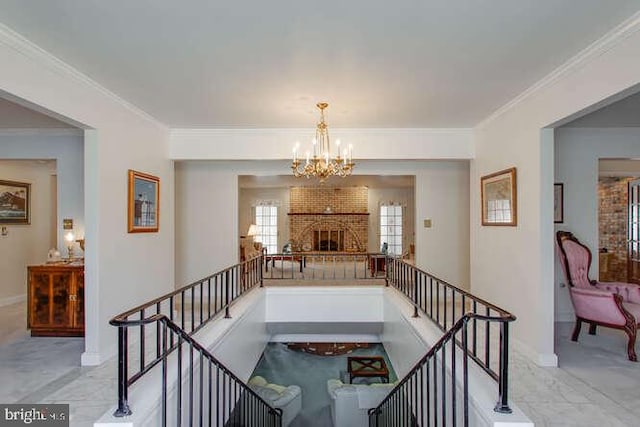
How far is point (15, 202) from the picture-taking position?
612cm

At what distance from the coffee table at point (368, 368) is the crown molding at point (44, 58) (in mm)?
5121

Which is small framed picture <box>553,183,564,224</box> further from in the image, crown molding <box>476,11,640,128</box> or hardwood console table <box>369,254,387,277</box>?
hardwood console table <box>369,254,387,277</box>

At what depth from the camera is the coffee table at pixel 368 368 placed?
19.4ft

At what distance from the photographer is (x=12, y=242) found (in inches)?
239

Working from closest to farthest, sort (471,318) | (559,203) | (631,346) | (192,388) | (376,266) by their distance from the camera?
(471,318), (192,388), (631,346), (559,203), (376,266)

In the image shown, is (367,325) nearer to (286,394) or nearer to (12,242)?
(286,394)

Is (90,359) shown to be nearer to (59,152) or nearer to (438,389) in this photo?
(59,152)

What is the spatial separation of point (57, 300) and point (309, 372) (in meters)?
4.65

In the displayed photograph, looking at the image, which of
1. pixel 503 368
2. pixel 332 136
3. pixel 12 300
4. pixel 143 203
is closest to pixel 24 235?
pixel 12 300

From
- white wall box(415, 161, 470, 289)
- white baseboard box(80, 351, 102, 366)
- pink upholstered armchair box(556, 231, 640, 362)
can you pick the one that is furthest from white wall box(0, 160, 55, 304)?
pink upholstered armchair box(556, 231, 640, 362)

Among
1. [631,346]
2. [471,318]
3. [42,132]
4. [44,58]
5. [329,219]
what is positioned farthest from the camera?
[329,219]

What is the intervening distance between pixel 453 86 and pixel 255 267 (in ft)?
12.7

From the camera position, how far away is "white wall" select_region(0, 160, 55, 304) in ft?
19.6

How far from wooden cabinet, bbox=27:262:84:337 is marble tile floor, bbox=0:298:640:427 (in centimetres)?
19
